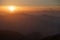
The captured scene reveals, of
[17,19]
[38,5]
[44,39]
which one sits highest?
[38,5]

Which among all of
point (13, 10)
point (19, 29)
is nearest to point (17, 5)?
point (13, 10)

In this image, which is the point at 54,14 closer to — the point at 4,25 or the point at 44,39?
the point at 44,39

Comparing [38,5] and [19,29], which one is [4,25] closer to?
[19,29]

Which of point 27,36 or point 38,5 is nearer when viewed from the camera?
point 27,36

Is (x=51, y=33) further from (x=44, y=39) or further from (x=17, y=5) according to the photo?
(x=17, y=5)

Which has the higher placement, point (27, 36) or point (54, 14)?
point (54, 14)

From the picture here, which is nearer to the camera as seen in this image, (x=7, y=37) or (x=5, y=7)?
(x=7, y=37)

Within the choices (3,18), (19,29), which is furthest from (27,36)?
(3,18)

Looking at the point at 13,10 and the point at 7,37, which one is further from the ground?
the point at 13,10

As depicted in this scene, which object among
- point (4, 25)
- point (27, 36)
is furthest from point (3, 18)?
point (27, 36)
